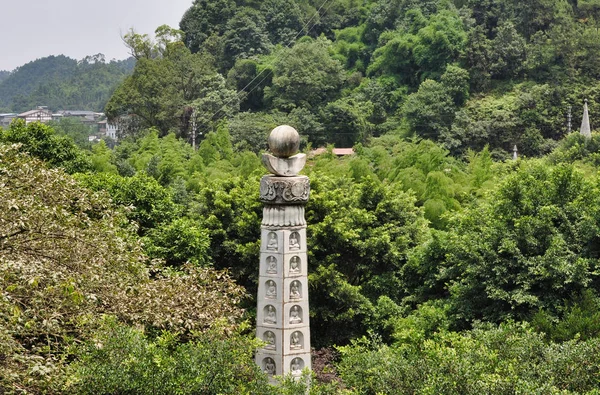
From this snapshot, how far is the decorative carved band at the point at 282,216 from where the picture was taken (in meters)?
13.5

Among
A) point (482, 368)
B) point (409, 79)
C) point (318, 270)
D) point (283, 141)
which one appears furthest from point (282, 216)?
point (409, 79)

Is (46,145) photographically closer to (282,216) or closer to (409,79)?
(282,216)

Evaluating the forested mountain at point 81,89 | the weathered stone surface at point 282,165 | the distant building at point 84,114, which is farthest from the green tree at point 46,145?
the forested mountain at point 81,89

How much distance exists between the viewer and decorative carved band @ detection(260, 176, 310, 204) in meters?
13.5

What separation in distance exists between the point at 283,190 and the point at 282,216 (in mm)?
394

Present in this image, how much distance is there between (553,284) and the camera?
18672mm

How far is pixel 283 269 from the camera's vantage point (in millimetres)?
13359

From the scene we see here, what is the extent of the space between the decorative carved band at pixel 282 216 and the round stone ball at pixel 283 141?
0.82 m

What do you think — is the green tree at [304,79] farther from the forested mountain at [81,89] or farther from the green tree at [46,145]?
the forested mountain at [81,89]

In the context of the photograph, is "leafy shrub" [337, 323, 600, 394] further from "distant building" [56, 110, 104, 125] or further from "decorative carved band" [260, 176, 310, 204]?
"distant building" [56, 110, 104, 125]

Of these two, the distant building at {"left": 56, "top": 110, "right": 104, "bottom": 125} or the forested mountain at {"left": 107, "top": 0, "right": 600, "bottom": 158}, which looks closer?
the forested mountain at {"left": 107, "top": 0, "right": 600, "bottom": 158}

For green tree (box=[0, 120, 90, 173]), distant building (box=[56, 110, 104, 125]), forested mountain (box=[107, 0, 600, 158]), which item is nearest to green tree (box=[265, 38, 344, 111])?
forested mountain (box=[107, 0, 600, 158])

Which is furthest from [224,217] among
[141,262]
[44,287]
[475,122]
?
[475,122]

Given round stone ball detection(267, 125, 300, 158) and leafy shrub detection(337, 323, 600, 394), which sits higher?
round stone ball detection(267, 125, 300, 158)
